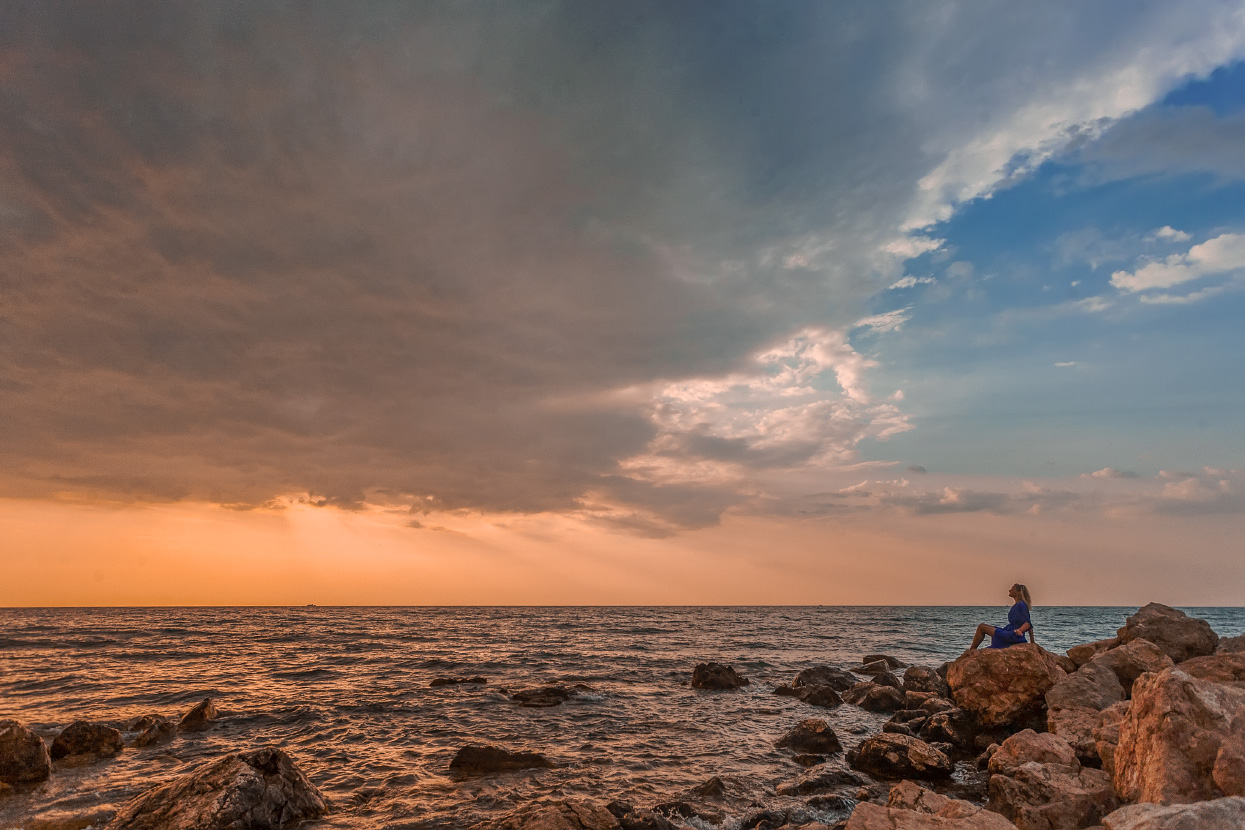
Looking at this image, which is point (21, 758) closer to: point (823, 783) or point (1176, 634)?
point (823, 783)

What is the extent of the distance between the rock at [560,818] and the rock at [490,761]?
13.2 ft

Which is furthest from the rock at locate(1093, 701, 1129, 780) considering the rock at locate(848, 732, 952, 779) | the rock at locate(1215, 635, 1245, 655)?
the rock at locate(1215, 635, 1245, 655)

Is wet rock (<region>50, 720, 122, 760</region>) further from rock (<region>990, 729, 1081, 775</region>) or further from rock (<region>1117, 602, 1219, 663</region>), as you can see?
rock (<region>1117, 602, 1219, 663</region>)

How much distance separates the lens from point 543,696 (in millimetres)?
23172

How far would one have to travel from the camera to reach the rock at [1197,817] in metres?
5.14

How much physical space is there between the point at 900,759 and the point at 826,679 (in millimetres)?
13680

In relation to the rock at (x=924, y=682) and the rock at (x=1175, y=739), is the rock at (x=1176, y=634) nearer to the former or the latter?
the rock at (x=924, y=682)

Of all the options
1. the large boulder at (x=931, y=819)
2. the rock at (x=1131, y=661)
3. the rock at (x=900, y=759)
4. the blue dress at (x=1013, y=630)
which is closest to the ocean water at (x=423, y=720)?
the rock at (x=900, y=759)

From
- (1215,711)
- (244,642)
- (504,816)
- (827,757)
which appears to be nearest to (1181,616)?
(827,757)

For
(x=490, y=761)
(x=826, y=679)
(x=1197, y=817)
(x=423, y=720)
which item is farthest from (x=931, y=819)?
(x=826, y=679)

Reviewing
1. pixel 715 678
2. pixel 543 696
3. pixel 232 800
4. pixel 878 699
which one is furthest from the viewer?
pixel 715 678

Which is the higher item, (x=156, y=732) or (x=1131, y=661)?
(x=1131, y=661)

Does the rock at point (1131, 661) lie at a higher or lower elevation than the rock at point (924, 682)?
higher

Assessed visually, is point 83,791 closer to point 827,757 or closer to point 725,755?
point 725,755
